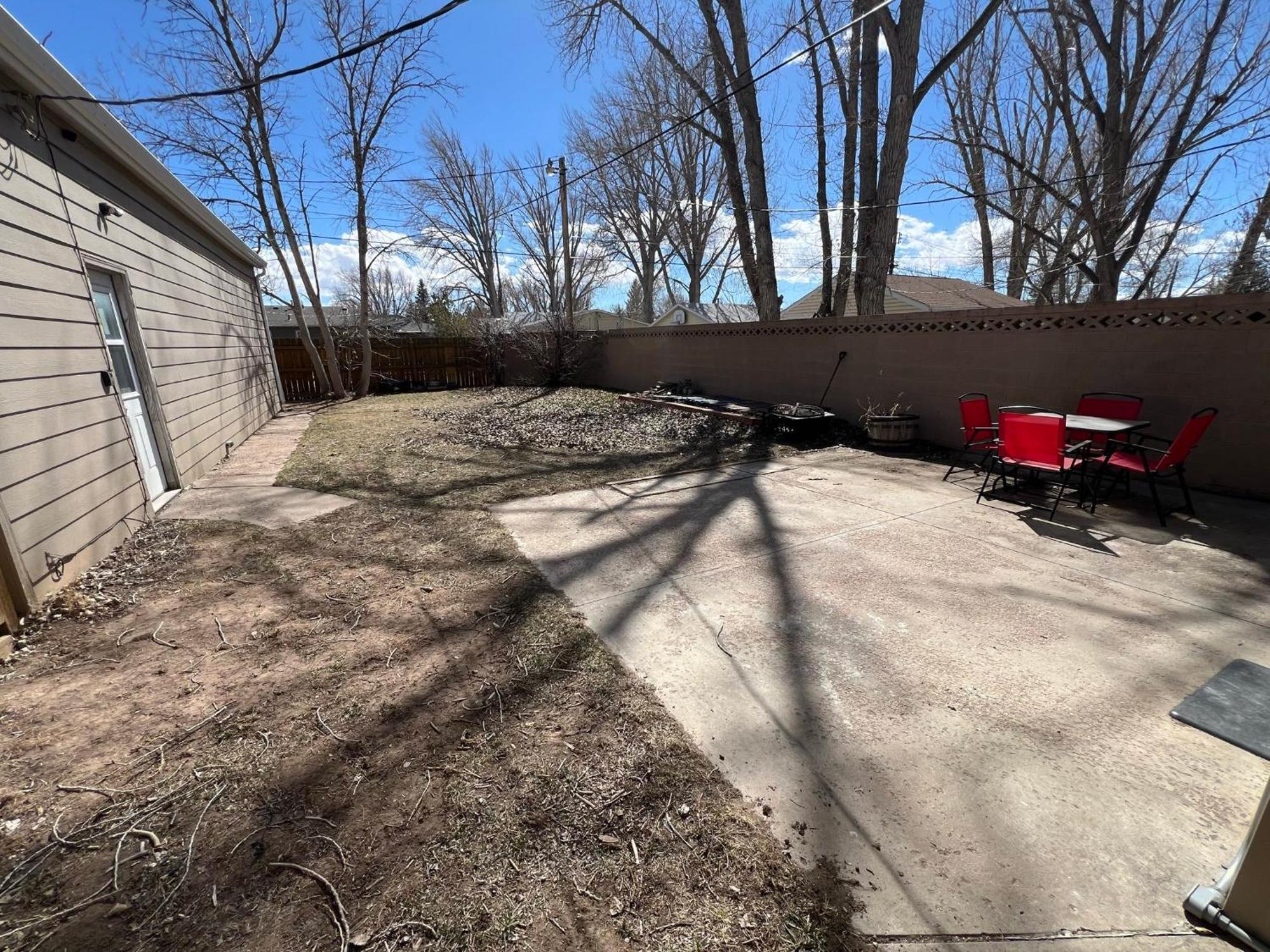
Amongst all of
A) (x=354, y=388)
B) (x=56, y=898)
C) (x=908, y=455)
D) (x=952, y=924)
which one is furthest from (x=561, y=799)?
(x=354, y=388)

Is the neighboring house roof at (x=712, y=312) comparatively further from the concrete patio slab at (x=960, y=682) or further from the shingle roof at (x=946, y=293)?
the concrete patio slab at (x=960, y=682)

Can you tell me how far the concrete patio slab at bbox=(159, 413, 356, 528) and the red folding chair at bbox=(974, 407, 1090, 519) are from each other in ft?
18.3

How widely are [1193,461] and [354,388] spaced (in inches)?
640

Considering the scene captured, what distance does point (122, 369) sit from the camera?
4.21m

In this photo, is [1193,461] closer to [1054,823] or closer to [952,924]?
[1054,823]

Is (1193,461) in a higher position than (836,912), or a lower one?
higher

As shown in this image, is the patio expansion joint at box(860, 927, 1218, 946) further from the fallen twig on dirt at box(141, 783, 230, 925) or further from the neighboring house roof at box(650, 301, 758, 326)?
the neighboring house roof at box(650, 301, 758, 326)

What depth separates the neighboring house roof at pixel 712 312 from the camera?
71.4 ft

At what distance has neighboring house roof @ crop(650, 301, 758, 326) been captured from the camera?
21.8 m

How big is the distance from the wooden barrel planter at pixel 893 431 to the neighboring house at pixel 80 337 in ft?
24.1

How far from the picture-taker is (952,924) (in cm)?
127

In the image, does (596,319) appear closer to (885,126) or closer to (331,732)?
(885,126)

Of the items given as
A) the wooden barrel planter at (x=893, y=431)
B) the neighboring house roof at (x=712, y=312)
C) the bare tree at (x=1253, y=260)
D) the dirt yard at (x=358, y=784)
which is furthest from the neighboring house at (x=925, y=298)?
the dirt yard at (x=358, y=784)

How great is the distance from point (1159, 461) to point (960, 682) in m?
3.37
